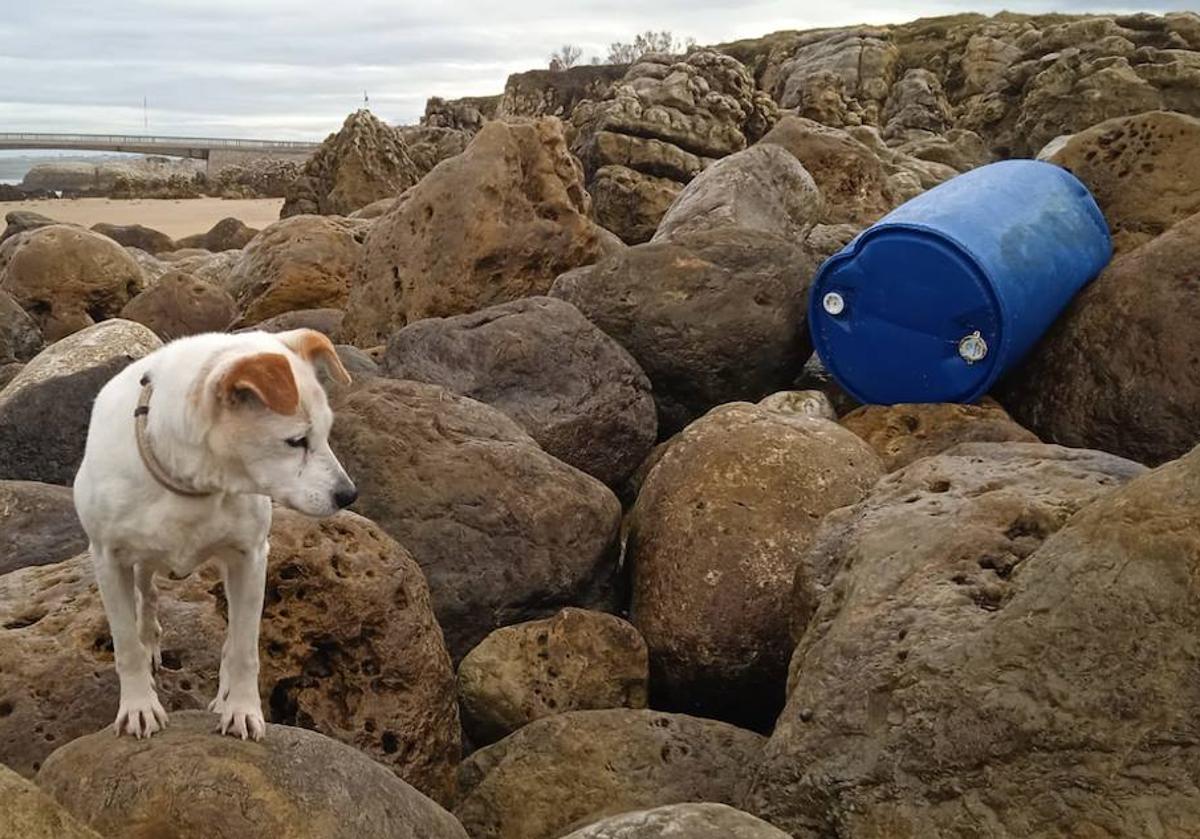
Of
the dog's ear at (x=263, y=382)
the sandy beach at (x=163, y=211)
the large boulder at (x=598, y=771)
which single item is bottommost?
the large boulder at (x=598, y=771)

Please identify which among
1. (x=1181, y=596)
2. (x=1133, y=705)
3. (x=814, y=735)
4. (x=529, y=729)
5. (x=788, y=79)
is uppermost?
(x=788, y=79)

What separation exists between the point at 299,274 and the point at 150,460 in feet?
33.8

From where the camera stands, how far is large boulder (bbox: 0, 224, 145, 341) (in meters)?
14.9

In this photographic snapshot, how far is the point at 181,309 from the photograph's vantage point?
13.5 metres

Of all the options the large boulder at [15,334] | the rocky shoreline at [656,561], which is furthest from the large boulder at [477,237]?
the large boulder at [15,334]

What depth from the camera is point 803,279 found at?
31.7ft

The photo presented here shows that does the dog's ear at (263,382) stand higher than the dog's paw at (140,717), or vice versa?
the dog's ear at (263,382)

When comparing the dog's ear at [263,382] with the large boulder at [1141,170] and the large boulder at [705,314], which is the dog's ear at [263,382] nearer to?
the large boulder at [705,314]

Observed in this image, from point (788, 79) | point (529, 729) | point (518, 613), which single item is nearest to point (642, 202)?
point (518, 613)

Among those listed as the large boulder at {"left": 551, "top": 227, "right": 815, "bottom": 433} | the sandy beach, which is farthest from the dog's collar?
the sandy beach

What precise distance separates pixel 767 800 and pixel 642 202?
45.4 ft

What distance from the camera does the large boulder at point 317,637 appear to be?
512 centimetres

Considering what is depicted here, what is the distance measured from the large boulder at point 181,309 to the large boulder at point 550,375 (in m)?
5.30

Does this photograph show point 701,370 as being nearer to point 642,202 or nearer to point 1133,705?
point 1133,705
